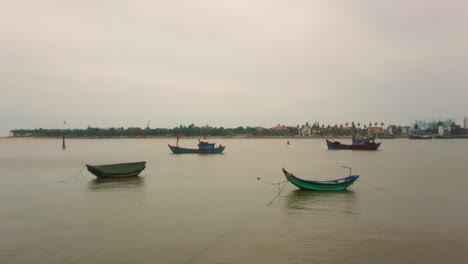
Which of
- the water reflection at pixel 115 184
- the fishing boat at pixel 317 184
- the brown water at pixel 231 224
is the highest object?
the fishing boat at pixel 317 184

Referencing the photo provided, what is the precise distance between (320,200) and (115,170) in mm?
17106

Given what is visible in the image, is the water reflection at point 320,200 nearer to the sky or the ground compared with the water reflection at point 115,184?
nearer to the sky

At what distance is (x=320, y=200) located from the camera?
1977 centimetres

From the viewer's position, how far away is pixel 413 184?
26938 millimetres

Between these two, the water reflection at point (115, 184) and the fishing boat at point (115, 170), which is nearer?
the water reflection at point (115, 184)

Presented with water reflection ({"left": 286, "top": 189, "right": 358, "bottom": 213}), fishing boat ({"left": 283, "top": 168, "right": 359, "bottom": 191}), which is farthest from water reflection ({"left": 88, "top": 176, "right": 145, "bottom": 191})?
water reflection ({"left": 286, "top": 189, "right": 358, "bottom": 213})

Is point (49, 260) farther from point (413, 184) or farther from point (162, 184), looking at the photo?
point (413, 184)

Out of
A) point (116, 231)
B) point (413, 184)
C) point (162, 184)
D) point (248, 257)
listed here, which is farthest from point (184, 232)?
point (413, 184)

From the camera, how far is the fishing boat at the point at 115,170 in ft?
93.8

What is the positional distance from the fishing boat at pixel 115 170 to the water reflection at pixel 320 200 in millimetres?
14420

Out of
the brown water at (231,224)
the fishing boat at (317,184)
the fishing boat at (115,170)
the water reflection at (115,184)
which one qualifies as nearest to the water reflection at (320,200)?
the brown water at (231,224)

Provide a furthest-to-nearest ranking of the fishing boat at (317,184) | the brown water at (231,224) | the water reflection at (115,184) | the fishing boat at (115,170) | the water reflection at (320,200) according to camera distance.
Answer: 1. the fishing boat at (115,170)
2. the water reflection at (115,184)
3. the fishing boat at (317,184)
4. the water reflection at (320,200)
5. the brown water at (231,224)

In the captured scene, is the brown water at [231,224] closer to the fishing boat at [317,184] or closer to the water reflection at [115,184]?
the water reflection at [115,184]

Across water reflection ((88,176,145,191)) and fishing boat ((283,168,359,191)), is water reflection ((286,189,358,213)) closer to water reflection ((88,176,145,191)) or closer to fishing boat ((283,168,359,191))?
fishing boat ((283,168,359,191))
